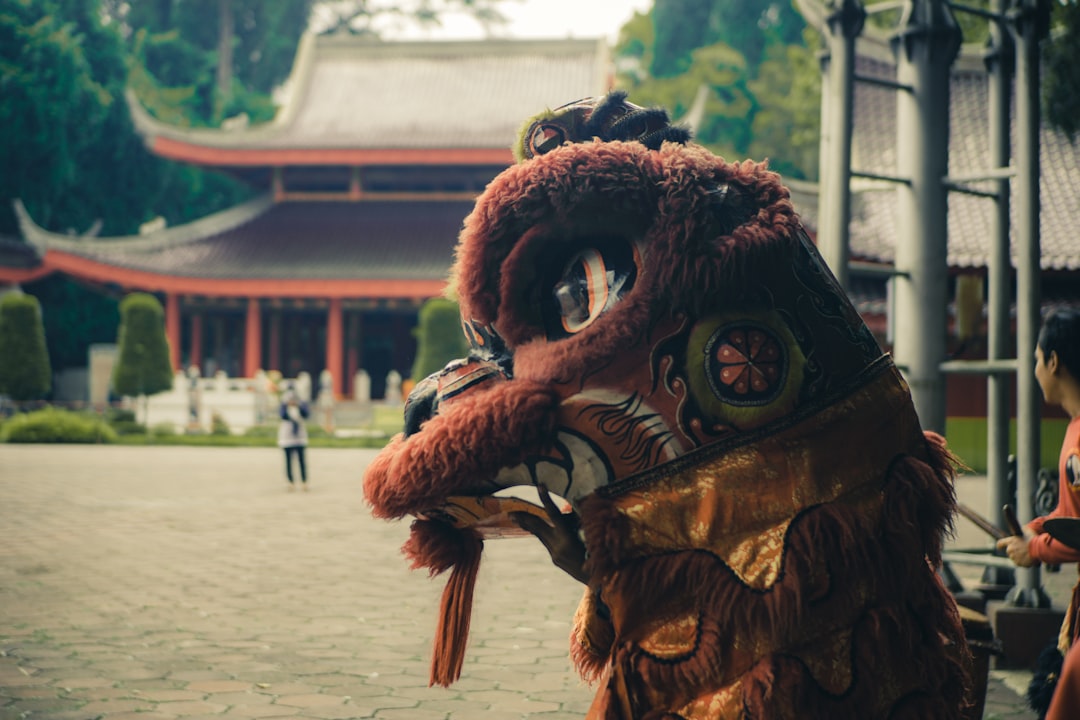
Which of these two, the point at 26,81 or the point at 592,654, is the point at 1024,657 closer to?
the point at 592,654

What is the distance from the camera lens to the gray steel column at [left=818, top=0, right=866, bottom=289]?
4.60m

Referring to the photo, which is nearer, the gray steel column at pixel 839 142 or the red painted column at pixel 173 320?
the gray steel column at pixel 839 142

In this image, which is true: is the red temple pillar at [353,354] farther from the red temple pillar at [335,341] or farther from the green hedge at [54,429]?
the green hedge at [54,429]

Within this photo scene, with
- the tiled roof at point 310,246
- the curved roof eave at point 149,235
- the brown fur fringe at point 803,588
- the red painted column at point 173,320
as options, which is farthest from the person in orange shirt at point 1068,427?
the red painted column at point 173,320

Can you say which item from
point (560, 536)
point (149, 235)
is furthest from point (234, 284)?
point (560, 536)

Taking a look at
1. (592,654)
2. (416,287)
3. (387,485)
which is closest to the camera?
(387,485)

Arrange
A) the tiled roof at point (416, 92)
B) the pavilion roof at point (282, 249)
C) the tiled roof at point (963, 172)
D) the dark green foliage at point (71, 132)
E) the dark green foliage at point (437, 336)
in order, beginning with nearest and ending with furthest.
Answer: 1. the tiled roof at point (963, 172)
2. the dark green foliage at point (437, 336)
3. the pavilion roof at point (282, 249)
4. the tiled roof at point (416, 92)
5. the dark green foliage at point (71, 132)

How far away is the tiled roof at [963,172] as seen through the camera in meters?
13.1

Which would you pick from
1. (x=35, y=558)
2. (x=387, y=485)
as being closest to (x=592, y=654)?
(x=387, y=485)

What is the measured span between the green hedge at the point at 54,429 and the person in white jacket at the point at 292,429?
8864 millimetres

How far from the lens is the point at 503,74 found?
102ft

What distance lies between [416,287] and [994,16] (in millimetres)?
20979

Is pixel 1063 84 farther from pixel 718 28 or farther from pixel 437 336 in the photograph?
pixel 718 28

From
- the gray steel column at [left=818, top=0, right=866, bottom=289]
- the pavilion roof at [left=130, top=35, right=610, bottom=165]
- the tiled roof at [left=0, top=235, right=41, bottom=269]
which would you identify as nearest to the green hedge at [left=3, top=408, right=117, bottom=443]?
the pavilion roof at [left=130, top=35, right=610, bottom=165]
